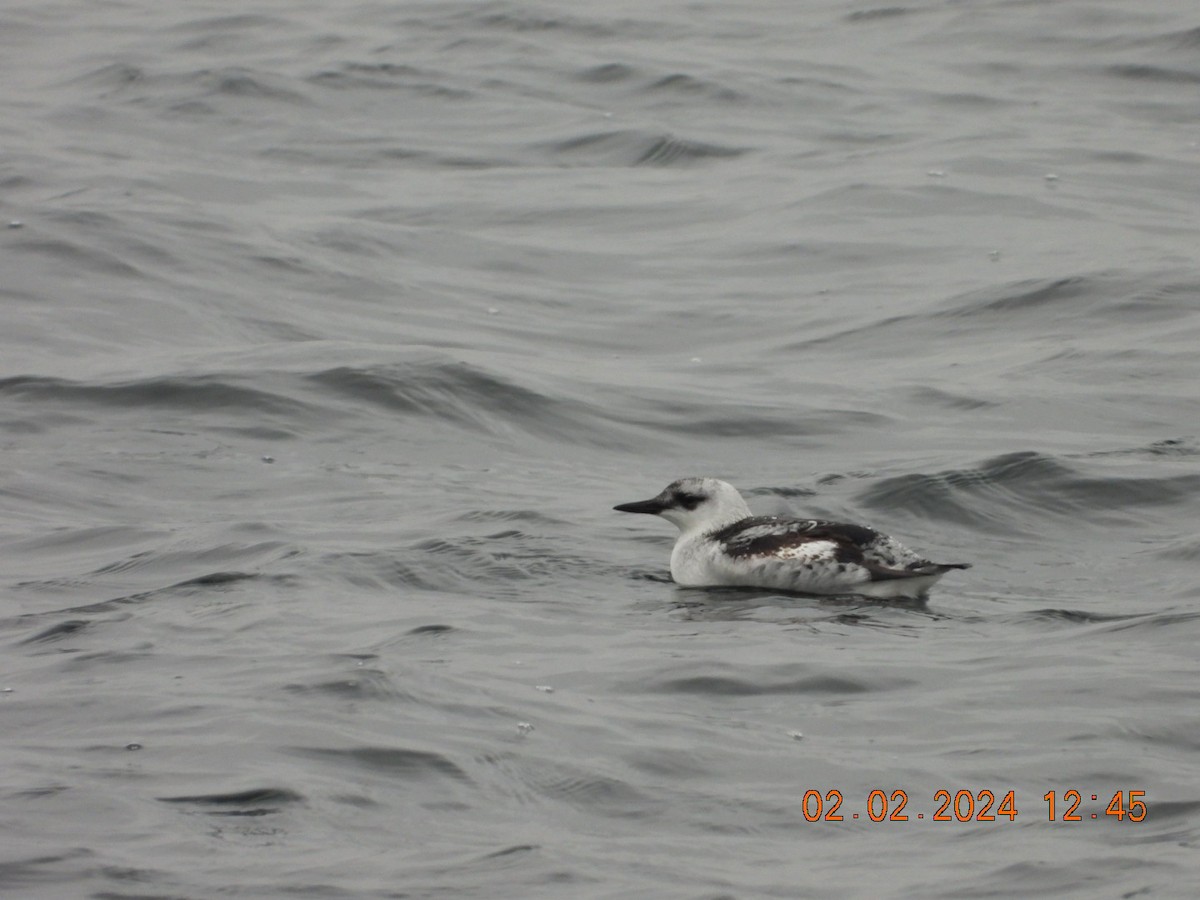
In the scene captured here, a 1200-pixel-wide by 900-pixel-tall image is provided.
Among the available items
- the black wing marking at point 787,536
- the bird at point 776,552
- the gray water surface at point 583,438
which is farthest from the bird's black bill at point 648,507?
the black wing marking at point 787,536

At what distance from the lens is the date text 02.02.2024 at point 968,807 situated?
688 cm

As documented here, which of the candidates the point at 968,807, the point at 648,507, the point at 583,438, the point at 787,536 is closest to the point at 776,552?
the point at 787,536

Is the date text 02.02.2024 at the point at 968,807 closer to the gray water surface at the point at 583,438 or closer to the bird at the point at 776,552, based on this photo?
the gray water surface at the point at 583,438

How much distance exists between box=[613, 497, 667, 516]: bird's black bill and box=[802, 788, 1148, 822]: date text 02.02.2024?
452cm

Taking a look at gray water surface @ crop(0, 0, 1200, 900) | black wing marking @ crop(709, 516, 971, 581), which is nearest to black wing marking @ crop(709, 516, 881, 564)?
black wing marking @ crop(709, 516, 971, 581)

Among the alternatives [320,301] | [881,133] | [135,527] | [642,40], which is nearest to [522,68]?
[642,40]

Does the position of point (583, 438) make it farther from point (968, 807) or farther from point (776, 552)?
point (968, 807)

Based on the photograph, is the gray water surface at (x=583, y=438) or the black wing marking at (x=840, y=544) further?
the black wing marking at (x=840, y=544)

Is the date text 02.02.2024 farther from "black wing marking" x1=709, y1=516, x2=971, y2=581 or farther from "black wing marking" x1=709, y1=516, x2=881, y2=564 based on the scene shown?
"black wing marking" x1=709, y1=516, x2=881, y2=564

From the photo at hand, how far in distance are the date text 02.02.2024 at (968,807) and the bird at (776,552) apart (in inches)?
122

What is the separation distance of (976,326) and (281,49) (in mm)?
13321

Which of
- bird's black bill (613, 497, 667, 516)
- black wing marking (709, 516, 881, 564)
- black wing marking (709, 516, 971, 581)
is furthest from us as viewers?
bird's black bill (613, 497, 667, 516)

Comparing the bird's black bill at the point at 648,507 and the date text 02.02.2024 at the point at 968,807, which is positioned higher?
the date text 02.02.2024 at the point at 968,807

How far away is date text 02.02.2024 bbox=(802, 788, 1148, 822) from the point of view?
22.6 feet
